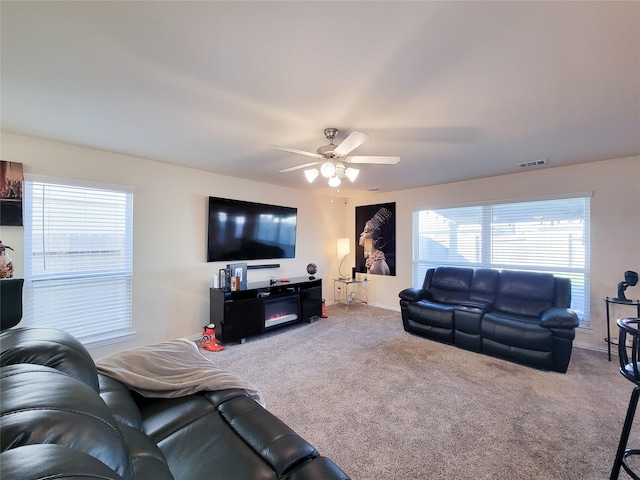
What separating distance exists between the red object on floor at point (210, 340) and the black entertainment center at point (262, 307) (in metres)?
0.10

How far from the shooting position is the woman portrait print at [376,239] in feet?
18.3

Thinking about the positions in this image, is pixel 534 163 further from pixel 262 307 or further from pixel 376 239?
pixel 262 307

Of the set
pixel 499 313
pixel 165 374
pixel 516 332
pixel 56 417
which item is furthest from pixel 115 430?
pixel 499 313

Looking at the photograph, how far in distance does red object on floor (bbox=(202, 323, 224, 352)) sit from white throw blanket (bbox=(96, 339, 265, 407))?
1.69 m

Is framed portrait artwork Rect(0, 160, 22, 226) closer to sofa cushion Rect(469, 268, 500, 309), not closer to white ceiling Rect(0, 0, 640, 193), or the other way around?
white ceiling Rect(0, 0, 640, 193)

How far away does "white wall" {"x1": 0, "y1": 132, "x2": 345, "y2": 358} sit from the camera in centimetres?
277

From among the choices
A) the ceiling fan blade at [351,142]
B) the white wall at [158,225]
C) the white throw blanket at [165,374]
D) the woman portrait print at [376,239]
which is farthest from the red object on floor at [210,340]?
the woman portrait print at [376,239]

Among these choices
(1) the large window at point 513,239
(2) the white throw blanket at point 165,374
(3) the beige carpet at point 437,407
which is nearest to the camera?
(2) the white throw blanket at point 165,374

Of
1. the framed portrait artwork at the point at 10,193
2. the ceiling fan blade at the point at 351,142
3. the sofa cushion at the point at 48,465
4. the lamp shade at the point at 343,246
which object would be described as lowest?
the sofa cushion at the point at 48,465

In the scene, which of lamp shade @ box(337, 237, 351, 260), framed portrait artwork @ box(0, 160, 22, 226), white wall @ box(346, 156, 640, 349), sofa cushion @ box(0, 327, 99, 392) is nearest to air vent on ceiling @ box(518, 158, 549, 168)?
white wall @ box(346, 156, 640, 349)

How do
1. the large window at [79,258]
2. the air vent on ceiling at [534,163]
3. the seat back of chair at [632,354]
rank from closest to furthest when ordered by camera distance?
the seat back of chair at [632,354], the large window at [79,258], the air vent on ceiling at [534,163]

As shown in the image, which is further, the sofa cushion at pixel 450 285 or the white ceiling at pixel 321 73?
the sofa cushion at pixel 450 285

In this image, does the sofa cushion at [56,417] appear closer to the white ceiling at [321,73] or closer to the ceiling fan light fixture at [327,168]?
the white ceiling at [321,73]

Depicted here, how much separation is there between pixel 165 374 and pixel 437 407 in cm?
212
